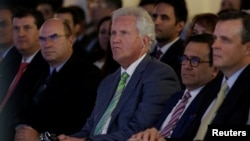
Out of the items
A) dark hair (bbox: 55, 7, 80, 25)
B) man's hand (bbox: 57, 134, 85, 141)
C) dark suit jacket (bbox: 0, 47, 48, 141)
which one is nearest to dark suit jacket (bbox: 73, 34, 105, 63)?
dark hair (bbox: 55, 7, 80, 25)

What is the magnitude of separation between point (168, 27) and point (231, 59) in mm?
2617

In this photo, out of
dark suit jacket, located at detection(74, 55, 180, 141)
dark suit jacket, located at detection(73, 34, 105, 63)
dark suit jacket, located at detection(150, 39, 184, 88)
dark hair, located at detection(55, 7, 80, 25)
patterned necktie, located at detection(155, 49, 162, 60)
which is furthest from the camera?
dark hair, located at detection(55, 7, 80, 25)

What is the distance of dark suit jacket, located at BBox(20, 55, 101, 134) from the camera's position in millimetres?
7086

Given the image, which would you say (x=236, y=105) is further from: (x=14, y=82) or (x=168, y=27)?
Result: (x=14, y=82)

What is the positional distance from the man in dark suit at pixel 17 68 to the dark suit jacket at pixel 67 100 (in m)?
0.42

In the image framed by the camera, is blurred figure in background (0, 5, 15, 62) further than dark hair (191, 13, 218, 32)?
Yes

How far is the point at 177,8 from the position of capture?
845 cm

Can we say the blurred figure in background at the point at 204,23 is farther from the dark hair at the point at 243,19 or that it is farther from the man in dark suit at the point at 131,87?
the dark hair at the point at 243,19

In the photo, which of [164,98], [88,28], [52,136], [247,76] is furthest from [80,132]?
[88,28]

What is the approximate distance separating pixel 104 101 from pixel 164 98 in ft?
1.65

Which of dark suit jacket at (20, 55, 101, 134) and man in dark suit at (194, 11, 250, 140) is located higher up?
man in dark suit at (194, 11, 250, 140)

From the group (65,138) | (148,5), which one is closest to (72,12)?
(148,5)

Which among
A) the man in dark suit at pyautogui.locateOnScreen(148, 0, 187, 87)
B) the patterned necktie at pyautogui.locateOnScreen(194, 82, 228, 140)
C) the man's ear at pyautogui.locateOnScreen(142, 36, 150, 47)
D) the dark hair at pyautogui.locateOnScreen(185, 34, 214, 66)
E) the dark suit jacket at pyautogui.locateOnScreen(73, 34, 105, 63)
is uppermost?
the dark hair at pyautogui.locateOnScreen(185, 34, 214, 66)

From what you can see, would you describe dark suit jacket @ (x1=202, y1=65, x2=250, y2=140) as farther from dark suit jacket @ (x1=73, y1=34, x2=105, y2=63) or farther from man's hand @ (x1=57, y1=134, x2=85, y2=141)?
dark suit jacket @ (x1=73, y1=34, x2=105, y2=63)
